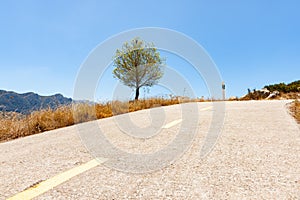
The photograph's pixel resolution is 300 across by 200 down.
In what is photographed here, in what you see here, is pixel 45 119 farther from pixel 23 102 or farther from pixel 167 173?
pixel 167 173

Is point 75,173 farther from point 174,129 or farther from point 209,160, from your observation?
point 174,129

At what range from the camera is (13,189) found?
2209 millimetres

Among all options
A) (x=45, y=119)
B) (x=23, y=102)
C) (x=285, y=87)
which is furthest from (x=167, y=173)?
(x=285, y=87)

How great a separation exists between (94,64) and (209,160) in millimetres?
5480

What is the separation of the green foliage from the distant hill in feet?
64.3

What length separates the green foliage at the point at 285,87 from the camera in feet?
67.7

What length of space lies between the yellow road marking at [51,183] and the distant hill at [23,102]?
5239mm

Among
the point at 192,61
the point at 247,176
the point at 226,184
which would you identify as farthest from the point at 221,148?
the point at 192,61

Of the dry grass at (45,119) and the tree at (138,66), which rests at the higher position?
the tree at (138,66)

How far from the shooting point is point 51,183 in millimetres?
2295

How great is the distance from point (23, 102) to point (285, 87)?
2134cm

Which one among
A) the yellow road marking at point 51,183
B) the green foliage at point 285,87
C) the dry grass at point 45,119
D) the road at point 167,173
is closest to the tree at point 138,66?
the green foliage at point 285,87

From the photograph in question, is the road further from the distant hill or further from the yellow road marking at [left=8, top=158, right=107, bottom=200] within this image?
the distant hill

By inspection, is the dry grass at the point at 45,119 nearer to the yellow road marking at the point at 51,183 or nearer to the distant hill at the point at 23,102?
the distant hill at the point at 23,102
